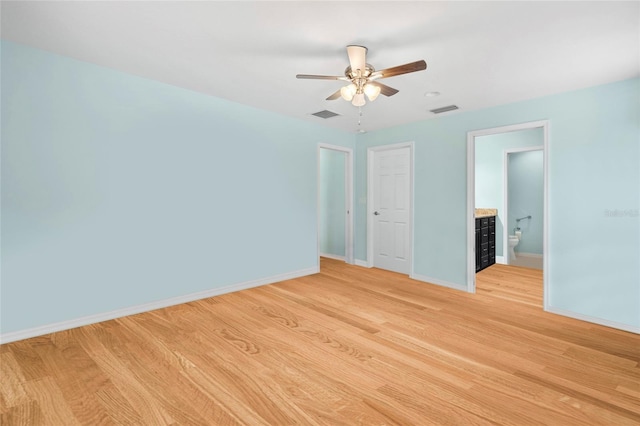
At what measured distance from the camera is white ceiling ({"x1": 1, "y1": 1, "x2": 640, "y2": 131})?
2.10 meters

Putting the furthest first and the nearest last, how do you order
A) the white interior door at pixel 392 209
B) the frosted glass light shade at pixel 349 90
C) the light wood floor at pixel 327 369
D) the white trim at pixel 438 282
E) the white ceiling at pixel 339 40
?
the white interior door at pixel 392 209, the white trim at pixel 438 282, the frosted glass light shade at pixel 349 90, the white ceiling at pixel 339 40, the light wood floor at pixel 327 369

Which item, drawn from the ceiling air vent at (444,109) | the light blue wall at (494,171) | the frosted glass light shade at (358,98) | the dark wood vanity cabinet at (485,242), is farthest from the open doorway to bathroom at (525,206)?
the frosted glass light shade at (358,98)

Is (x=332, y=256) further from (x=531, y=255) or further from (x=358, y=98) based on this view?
(x=358, y=98)

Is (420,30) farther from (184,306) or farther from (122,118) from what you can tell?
(184,306)

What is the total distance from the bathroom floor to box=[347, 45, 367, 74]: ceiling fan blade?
5154mm

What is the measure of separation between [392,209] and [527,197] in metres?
3.29

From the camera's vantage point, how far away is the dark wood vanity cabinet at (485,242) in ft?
17.4

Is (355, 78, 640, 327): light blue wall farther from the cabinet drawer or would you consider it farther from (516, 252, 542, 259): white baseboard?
(516, 252, 542, 259): white baseboard

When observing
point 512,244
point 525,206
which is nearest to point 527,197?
point 525,206

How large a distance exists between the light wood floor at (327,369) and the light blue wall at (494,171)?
2744 mm

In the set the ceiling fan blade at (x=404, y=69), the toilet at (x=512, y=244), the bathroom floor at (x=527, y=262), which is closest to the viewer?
the ceiling fan blade at (x=404, y=69)

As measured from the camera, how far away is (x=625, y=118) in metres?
3.12

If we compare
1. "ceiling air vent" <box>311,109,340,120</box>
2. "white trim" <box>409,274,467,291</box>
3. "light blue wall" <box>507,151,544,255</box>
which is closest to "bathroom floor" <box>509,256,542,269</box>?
"light blue wall" <box>507,151,544,255</box>

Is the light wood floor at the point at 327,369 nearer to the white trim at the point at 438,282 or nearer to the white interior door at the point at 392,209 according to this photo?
the white trim at the point at 438,282
